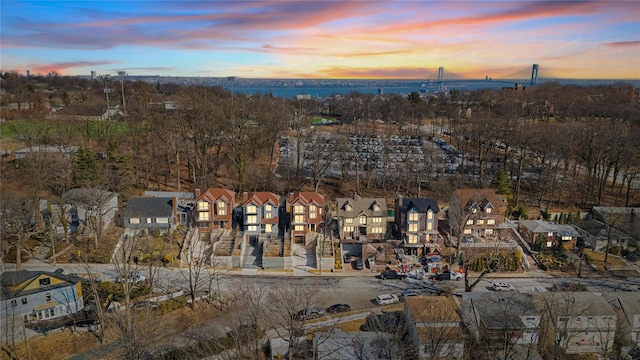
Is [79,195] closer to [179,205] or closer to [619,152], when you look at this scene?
[179,205]

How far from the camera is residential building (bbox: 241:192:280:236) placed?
119ft

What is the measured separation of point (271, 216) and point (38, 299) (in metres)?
16.2

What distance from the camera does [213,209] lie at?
3662cm

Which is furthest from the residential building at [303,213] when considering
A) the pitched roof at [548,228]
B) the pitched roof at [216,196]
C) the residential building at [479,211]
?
the pitched roof at [548,228]

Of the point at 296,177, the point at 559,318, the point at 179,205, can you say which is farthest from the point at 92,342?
the point at 296,177

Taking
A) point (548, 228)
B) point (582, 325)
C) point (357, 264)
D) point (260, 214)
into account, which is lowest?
point (357, 264)

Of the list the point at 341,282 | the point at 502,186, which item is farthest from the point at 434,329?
the point at 502,186

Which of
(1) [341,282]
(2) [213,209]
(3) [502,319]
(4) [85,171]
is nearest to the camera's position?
(3) [502,319]

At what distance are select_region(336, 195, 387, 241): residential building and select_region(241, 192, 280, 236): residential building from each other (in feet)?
16.4

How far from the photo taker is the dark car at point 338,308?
90.2ft

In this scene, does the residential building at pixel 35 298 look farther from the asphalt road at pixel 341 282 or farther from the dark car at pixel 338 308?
the dark car at pixel 338 308

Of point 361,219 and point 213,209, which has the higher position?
point 213,209

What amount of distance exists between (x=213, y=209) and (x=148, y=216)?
4.81 meters

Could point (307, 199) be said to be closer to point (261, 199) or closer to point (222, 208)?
point (261, 199)
